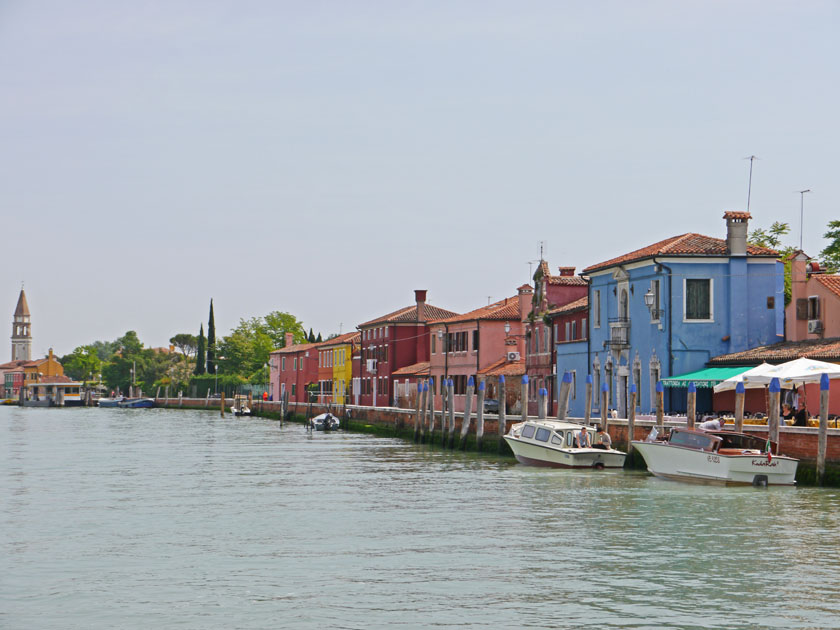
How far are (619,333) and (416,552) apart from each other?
30559 mm

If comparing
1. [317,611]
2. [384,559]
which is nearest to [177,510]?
[384,559]

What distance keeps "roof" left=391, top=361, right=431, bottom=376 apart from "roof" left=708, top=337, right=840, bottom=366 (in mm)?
39066

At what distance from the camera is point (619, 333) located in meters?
52.5

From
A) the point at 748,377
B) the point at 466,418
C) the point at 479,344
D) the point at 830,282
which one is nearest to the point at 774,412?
the point at 748,377

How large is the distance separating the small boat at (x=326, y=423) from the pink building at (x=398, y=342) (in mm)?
8760

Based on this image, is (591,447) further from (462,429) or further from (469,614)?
(469,614)

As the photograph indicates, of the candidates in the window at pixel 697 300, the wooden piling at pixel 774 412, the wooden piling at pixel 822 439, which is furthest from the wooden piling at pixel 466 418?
the wooden piling at pixel 822 439

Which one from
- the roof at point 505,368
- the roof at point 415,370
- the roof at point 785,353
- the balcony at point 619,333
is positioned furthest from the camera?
the roof at point 415,370

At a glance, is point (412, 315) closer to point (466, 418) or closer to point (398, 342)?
point (398, 342)

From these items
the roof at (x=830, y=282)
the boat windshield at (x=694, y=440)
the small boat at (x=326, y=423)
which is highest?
the roof at (x=830, y=282)

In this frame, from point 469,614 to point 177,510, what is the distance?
14998 millimetres

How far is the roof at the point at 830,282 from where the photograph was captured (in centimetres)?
4600

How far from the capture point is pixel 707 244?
49312 mm

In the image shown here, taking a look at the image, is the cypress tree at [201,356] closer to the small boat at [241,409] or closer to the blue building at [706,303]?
the small boat at [241,409]
